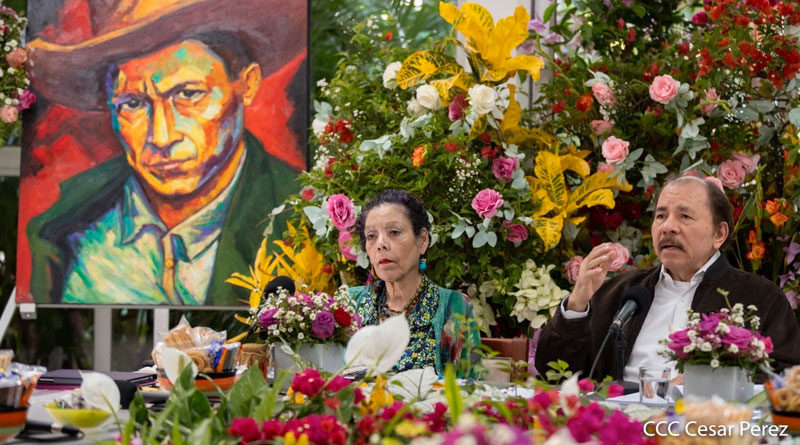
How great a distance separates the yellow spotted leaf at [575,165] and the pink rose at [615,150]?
0.11 metres

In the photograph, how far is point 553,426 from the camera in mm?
1343

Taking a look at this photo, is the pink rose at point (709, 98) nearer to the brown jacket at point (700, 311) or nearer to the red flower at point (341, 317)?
the brown jacket at point (700, 311)

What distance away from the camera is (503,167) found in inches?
159

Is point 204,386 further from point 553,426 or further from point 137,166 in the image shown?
point 137,166

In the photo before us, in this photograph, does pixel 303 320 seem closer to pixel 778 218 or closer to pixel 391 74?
pixel 391 74

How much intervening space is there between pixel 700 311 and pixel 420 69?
4.98ft

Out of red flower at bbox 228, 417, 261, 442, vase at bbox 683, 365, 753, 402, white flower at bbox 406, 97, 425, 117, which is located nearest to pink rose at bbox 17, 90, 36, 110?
white flower at bbox 406, 97, 425, 117

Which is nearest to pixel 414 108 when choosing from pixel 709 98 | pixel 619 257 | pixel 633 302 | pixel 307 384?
pixel 619 257

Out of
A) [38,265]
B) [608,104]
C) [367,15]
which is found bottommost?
[38,265]

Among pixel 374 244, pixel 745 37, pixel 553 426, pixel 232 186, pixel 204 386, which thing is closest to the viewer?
pixel 553 426

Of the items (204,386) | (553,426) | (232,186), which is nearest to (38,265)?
(232,186)

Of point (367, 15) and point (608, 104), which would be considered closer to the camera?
point (608, 104)

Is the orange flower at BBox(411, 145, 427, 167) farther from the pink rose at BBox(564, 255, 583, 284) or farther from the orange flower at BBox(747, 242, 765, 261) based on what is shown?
the orange flower at BBox(747, 242, 765, 261)

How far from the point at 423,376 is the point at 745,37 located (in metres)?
2.66
